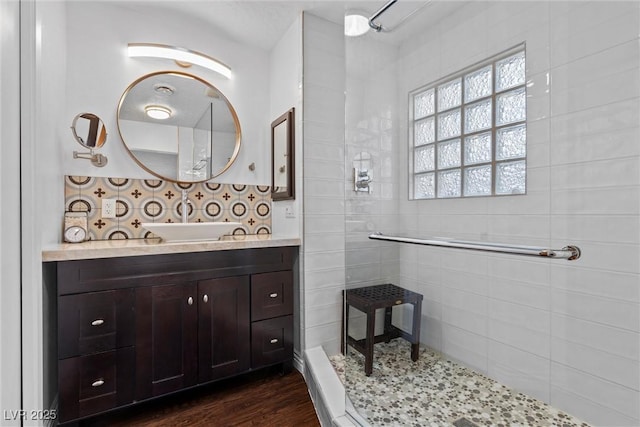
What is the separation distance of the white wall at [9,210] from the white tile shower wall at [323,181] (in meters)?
1.35

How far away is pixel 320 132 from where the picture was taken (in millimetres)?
2066

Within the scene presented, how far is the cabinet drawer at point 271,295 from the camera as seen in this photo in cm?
179

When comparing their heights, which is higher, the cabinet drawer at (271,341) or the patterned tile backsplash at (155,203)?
the patterned tile backsplash at (155,203)

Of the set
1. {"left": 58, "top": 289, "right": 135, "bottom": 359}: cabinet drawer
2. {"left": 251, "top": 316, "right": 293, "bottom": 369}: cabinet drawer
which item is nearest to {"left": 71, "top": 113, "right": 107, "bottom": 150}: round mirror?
{"left": 58, "top": 289, "right": 135, "bottom": 359}: cabinet drawer

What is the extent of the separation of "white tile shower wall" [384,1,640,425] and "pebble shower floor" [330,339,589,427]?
0.21 feet

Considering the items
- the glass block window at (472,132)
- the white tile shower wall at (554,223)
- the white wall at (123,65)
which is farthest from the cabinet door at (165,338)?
the glass block window at (472,132)

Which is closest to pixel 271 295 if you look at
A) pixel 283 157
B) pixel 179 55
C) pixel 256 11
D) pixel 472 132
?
pixel 283 157

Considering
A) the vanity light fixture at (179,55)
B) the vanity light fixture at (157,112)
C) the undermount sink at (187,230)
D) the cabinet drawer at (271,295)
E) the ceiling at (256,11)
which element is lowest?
the cabinet drawer at (271,295)

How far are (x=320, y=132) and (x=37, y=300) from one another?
169 cm

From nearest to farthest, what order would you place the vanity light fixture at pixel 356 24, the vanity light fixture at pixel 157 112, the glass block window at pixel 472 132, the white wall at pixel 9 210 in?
the white wall at pixel 9 210
the glass block window at pixel 472 132
the vanity light fixture at pixel 356 24
the vanity light fixture at pixel 157 112

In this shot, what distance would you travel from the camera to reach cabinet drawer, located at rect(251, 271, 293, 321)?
1.79m

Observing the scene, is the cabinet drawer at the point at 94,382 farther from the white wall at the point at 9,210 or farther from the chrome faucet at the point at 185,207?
the chrome faucet at the point at 185,207

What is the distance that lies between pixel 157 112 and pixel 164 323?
1411 millimetres

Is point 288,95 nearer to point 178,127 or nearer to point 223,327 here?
point 178,127
